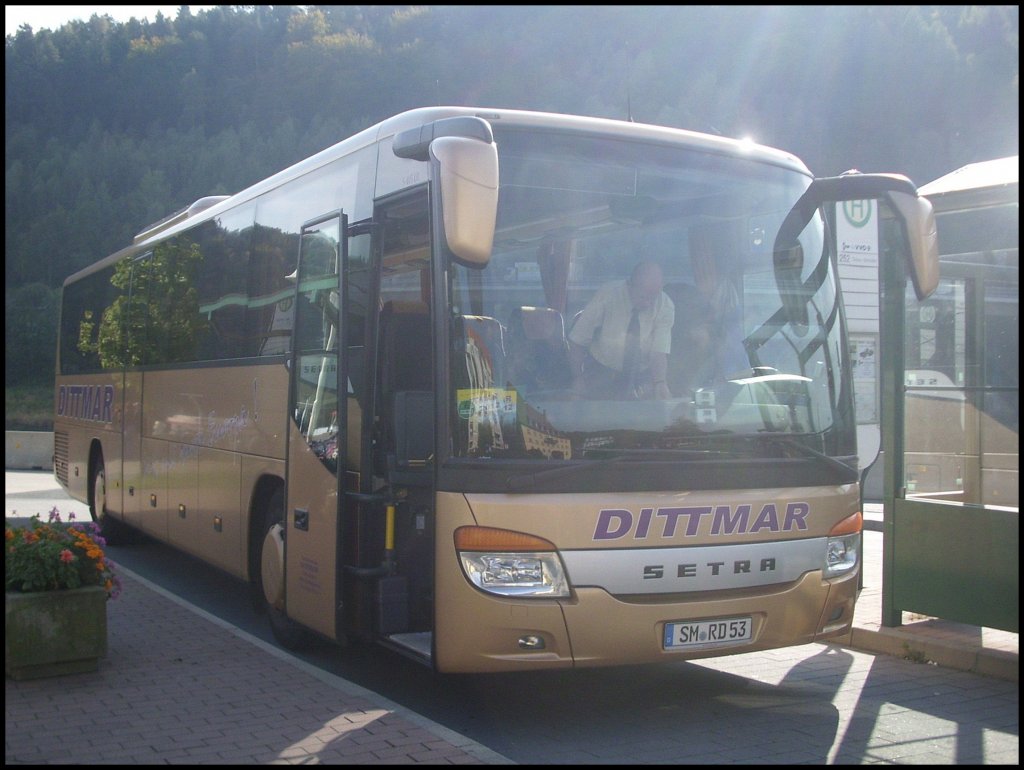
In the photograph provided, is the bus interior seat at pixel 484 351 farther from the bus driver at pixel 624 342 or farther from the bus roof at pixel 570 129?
the bus roof at pixel 570 129

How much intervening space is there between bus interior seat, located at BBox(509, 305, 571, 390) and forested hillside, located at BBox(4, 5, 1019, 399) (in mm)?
2665

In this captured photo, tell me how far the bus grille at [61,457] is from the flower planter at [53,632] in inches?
363

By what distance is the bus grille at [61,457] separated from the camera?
51.1ft

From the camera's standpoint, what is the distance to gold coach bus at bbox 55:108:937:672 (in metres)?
5.59

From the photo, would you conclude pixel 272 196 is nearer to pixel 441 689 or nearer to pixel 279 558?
pixel 279 558

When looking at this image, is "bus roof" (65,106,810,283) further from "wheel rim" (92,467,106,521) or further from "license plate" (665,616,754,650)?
"wheel rim" (92,467,106,521)

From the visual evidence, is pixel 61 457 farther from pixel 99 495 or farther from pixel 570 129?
pixel 570 129

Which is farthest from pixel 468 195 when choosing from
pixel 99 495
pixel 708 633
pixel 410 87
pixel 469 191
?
pixel 410 87

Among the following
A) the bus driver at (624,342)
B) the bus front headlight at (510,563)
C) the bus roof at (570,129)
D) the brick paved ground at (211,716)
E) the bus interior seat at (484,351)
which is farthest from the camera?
the bus roof at (570,129)

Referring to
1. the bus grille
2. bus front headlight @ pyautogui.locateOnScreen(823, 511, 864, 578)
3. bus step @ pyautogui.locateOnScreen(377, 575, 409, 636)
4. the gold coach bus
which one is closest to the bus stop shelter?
bus front headlight @ pyautogui.locateOnScreen(823, 511, 864, 578)

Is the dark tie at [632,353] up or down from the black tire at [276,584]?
up

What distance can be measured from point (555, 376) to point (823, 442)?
5.30ft

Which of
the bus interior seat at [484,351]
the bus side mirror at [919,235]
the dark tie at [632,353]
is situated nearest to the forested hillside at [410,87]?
the bus side mirror at [919,235]

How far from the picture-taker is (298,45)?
47.4 metres
